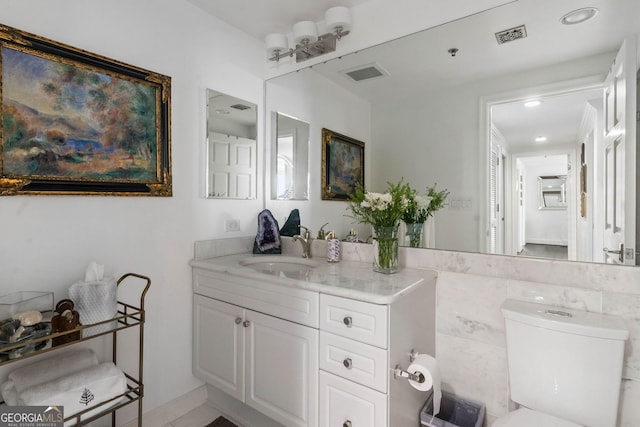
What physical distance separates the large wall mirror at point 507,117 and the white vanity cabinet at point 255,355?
778 millimetres

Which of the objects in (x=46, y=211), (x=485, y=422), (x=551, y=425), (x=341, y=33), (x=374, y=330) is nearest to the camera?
(x=551, y=425)

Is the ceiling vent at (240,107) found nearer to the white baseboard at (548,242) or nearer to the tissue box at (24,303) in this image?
the tissue box at (24,303)

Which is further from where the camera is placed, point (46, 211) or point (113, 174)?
point (113, 174)

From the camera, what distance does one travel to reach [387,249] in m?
1.62

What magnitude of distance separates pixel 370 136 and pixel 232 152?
3.07 ft

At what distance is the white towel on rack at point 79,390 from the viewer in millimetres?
1164

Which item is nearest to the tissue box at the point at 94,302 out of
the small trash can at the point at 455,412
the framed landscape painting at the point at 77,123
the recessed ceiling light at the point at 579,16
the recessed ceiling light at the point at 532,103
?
the framed landscape painting at the point at 77,123

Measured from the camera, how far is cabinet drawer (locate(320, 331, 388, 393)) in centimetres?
122

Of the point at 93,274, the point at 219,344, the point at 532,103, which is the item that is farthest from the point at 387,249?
the point at 93,274

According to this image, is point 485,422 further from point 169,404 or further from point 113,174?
point 113,174

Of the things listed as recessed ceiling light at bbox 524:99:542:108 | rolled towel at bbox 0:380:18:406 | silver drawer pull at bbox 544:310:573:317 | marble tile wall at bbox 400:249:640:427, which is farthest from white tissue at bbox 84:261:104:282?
recessed ceiling light at bbox 524:99:542:108

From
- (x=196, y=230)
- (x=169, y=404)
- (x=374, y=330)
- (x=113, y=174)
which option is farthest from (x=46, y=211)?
(x=374, y=330)

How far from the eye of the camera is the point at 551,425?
112 cm

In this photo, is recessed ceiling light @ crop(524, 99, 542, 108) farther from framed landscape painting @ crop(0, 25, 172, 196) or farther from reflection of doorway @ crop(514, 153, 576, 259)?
framed landscape painting @ crop(0, 25, 172, 196)
